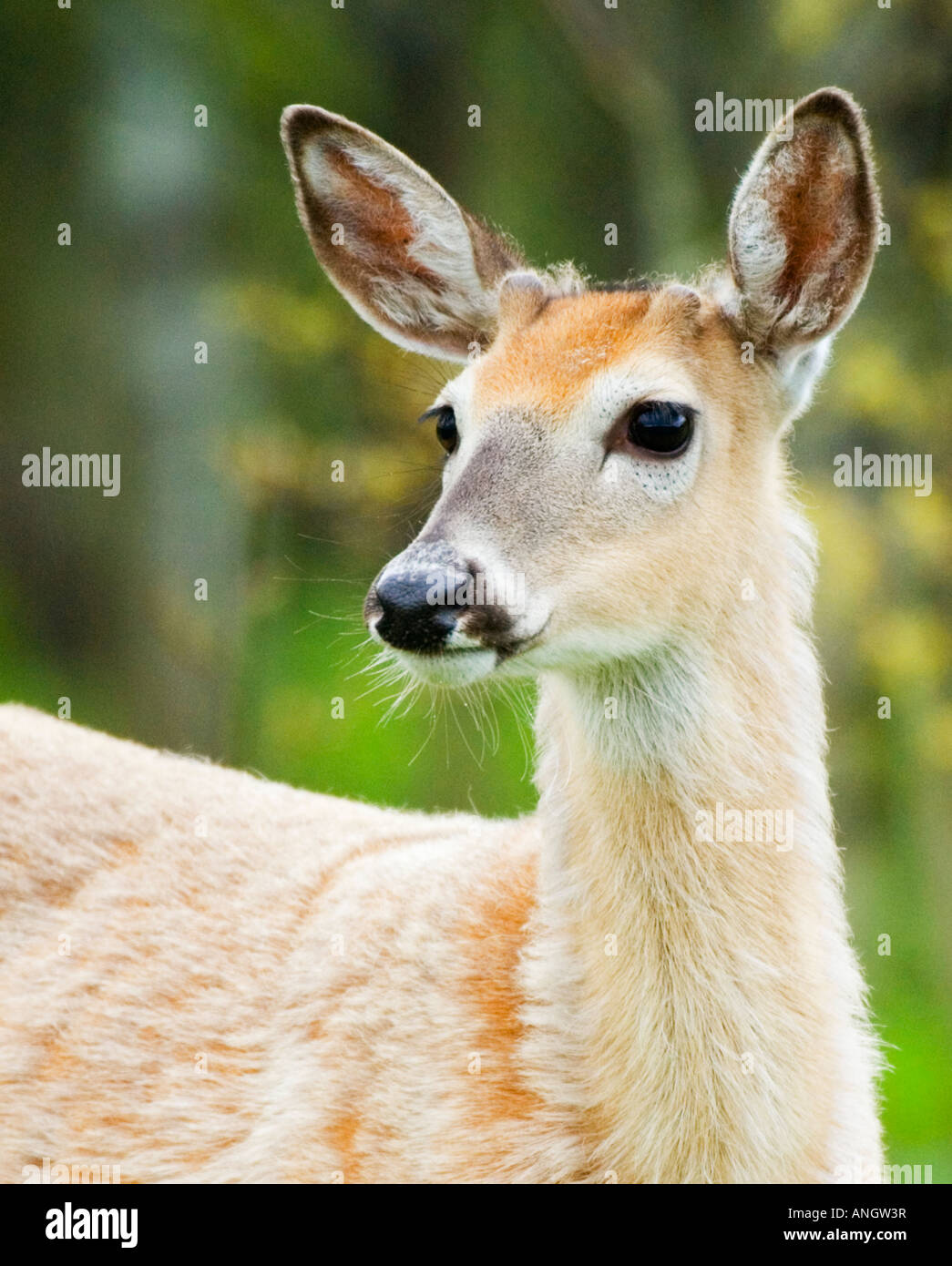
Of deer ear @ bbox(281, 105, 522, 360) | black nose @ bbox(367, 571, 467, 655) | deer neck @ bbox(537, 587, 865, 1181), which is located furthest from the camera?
deer ear @ bbox(281, 105, 522, 360)

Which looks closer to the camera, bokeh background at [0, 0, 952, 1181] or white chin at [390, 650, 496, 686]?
white chin at [390, 650, 496, 686]

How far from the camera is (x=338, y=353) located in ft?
41.6

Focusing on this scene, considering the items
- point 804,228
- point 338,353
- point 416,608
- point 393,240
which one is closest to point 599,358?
point 804,228

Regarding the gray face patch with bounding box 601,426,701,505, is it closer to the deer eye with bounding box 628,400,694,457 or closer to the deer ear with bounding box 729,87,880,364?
the deer eye with bounding box 628,400,694,457

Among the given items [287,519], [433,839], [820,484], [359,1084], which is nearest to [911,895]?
[820,484]

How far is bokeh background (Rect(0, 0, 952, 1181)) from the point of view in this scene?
10.4 m

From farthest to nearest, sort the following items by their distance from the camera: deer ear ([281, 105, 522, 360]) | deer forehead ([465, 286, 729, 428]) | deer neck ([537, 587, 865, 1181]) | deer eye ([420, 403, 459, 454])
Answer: deer ear ([281, 105, 522, 360])
deer eye ([420, 403, 459, 454])
deer forehead ([465, 286, 729, 428])
deer neck ([537, 587, 865, 1181])

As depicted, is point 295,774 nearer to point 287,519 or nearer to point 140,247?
point 287,519

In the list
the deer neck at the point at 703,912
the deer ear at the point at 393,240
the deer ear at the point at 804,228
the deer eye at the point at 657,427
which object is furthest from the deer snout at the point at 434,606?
the deer ear at the point at 393,240

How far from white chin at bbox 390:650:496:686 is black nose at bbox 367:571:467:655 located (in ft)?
0.15

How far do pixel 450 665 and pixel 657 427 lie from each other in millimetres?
927

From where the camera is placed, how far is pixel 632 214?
12500mm

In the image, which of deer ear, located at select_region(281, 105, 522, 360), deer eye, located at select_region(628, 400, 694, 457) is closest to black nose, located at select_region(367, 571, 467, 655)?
deer eye, located at select_region(628, 400, 694, 457)

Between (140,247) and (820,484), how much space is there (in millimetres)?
5714
